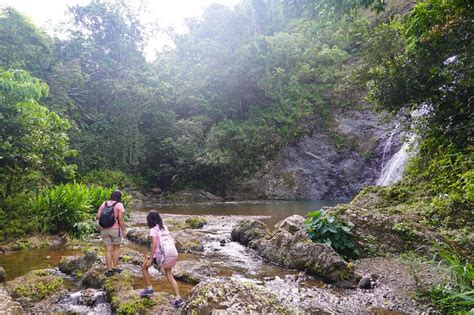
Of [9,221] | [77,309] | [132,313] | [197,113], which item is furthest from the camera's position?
[197,113]

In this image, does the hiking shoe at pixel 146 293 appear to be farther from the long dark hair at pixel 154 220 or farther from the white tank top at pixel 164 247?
the long dark hair at pixel 154 220

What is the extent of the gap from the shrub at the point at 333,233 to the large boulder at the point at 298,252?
22cm

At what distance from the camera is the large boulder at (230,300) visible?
11.6ft

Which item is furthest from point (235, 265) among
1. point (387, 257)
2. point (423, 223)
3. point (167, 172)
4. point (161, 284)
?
point (167, 172)

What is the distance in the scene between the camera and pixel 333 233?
7.12m

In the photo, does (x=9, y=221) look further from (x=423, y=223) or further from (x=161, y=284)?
(x=423, y=223)

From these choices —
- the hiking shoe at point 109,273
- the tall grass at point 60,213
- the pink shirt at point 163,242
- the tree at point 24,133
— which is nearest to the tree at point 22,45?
the tree at point 24,133

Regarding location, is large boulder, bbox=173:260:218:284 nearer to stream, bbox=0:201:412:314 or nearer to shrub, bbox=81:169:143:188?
stream, bbox=0:201:412:314

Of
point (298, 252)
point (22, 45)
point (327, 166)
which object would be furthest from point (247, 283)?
point (327, 166)

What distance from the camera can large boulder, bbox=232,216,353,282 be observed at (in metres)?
5.92

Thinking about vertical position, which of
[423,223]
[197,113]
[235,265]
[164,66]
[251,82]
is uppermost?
[164,66]

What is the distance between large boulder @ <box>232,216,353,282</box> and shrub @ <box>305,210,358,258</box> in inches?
8.5

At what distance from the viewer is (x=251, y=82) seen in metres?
31.5

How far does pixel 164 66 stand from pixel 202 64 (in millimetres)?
4975
